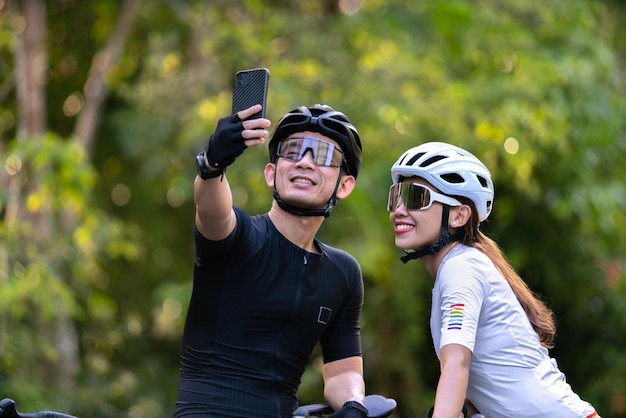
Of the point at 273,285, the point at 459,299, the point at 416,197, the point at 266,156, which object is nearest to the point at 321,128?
the point at 416,197

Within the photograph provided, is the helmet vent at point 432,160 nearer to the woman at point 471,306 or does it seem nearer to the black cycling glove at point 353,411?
the woman at point 471,306

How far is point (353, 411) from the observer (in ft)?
13.8

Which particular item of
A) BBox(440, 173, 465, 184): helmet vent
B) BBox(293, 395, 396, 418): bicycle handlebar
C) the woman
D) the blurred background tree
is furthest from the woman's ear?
the blurred background tree

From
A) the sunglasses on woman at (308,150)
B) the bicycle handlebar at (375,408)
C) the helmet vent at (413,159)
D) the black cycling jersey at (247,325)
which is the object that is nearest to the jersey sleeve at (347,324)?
the black cycling jersey at (247,325)

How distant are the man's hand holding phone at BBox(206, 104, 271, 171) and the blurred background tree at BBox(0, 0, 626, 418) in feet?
18.8

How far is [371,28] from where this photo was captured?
466 inches

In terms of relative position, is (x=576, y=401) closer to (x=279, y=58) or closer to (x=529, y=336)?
(x=529, y=336)

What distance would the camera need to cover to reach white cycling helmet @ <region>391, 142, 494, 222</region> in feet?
13.3

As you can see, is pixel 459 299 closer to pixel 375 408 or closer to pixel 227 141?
pixel 375 408

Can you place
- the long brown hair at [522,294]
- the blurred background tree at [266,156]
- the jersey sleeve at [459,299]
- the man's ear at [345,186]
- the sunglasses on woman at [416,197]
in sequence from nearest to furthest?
1. the jersey sleeve at [459,299]
2. the long brown hair at [522,294]
3. the sunglasses on woman at [416,197]
4. the man's ear at [345,186]
5. the blurred background tree at [266,156]

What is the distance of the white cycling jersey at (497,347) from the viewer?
371cm

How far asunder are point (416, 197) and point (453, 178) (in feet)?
0.60

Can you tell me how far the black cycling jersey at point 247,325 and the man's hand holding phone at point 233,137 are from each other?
430 mm

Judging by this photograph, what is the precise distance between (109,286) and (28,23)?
457 cm
